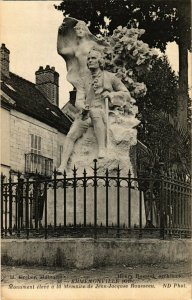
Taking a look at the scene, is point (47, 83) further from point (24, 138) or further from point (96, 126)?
point (96, 126)

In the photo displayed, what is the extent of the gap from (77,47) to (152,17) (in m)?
7.36

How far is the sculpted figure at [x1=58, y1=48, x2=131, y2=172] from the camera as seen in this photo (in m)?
9.30

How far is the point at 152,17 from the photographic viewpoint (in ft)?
54.6

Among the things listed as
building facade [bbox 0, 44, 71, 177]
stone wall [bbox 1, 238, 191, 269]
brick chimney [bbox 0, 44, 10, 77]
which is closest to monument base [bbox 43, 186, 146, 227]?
stone wall [bbox 1, 238, 191, 269]

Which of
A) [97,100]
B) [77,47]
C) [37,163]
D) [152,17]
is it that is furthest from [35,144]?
[97,100]

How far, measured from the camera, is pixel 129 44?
9508mm

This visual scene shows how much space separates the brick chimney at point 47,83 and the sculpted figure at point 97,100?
2232 cm

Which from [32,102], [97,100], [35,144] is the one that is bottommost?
→ [97,100]

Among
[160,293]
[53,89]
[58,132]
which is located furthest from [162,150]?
[53,89]

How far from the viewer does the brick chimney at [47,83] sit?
1251 inches

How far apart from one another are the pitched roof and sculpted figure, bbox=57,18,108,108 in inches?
557

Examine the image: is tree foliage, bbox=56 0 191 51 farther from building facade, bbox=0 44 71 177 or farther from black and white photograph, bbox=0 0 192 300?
building facade, bbox=0 44 71 177

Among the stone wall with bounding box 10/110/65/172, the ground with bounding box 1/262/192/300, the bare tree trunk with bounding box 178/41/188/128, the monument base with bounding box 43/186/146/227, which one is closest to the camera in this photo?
the ground with bounding box 1/262/192/300

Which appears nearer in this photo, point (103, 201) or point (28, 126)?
point (103, 201)
